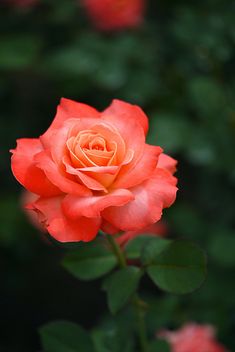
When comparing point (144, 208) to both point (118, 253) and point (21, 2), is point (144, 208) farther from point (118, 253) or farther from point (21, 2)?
point (21, 2)

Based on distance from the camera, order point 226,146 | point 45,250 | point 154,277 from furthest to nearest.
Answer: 1. point 45,250
2. point 226,146
3. point 154,277

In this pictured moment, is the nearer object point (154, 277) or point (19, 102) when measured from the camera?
point (154, 277)

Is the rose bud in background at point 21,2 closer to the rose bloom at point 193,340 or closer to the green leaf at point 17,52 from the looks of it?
the green leaf at point 17,52

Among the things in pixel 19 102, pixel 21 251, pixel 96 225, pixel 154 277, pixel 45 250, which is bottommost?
pixel 45 250

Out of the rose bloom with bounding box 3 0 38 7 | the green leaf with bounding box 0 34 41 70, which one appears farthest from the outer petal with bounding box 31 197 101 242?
the rose bloom with bounding box 3 0 38 7

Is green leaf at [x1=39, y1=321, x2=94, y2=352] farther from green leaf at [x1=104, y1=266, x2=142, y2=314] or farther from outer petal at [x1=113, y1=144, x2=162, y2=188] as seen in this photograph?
outer petal at [x1=113, y1=144, x2=162, y2=188]

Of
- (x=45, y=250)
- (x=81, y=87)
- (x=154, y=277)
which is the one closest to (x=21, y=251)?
(x=45, y=250)

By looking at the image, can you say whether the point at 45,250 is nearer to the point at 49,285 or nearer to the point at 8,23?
the point at 49,285
